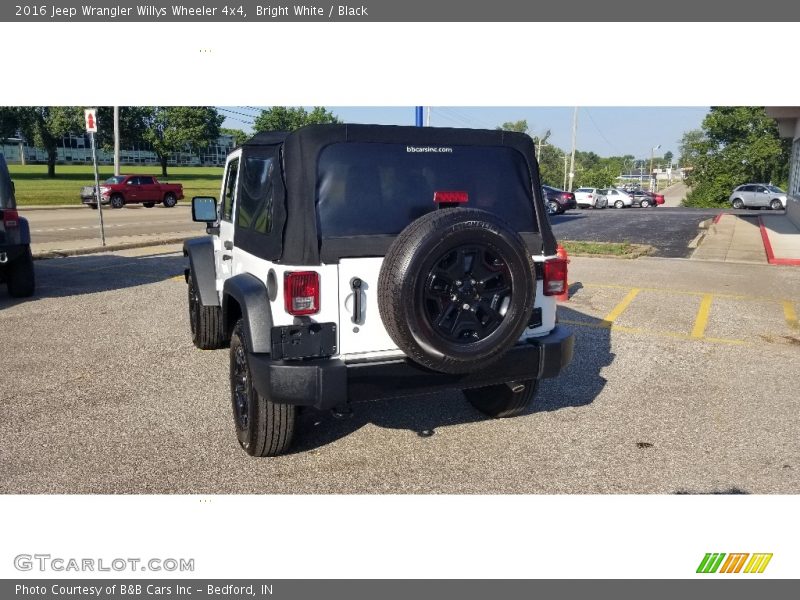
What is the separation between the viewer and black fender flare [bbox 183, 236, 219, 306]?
570cm

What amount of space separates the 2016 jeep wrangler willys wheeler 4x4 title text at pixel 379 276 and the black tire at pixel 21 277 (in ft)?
21.4

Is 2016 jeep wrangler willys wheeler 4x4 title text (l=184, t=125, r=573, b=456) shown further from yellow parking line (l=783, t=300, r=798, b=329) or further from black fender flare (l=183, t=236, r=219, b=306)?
yellow parking line (l=783, t=300, r=798, b=329)

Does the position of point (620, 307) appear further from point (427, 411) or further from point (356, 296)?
point (356, 296)

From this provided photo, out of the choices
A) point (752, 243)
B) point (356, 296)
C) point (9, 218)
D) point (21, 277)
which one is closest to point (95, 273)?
point (21, 277)

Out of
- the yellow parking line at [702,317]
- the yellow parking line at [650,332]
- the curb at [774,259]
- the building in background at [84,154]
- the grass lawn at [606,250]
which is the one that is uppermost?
the building in background at [84,154]

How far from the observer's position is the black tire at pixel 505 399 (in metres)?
4.70

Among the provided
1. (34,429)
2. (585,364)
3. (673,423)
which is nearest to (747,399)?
(673,423)

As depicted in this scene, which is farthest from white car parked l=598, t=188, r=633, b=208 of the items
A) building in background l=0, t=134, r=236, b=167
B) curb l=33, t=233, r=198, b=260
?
building in background l=0, t=134, r=236, b=167

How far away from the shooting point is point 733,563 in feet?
10.3

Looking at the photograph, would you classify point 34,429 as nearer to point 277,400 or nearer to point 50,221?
point 277,400

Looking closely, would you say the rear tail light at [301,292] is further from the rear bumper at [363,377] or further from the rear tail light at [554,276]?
the rear tail light at [554,276]

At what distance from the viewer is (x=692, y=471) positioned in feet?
13.3

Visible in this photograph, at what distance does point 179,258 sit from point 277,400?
1106 cm

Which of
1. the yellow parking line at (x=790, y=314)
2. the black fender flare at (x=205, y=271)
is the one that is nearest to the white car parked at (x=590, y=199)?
the yellow parking line at (x=790, y=314)
